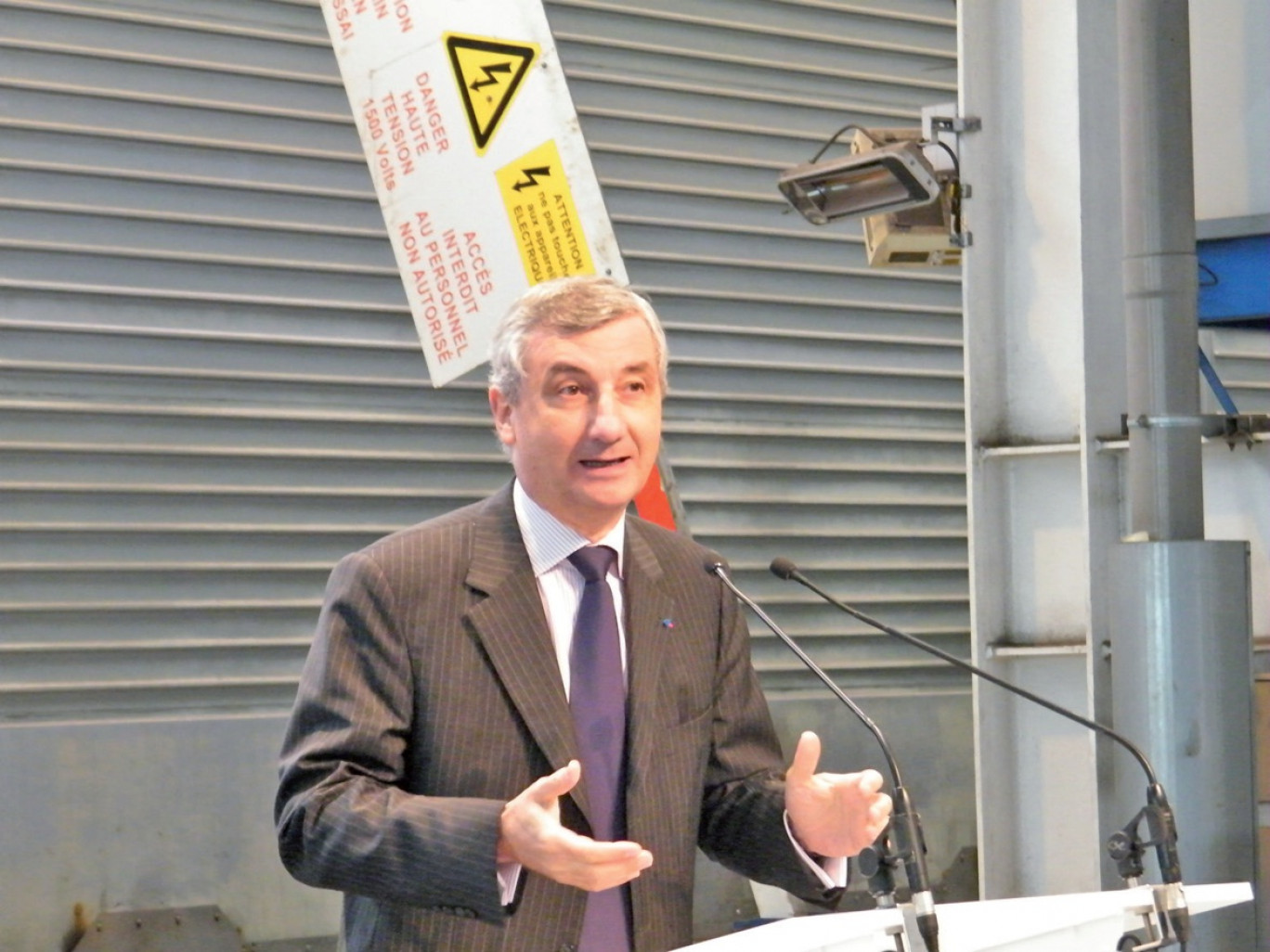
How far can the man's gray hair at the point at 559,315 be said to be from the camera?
2.21 metres

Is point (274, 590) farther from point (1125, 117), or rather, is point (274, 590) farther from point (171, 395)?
point (1125, 117)

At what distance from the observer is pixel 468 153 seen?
366 centimetres

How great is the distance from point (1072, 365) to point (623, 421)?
2.63m

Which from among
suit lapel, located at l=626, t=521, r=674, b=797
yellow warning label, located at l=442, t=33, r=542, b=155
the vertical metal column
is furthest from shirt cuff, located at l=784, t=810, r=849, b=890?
yellow warning label, located at l=442, t=33, r=542, b=155

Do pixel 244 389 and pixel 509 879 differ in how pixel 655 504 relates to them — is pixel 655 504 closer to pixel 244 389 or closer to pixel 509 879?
pixel 509 879

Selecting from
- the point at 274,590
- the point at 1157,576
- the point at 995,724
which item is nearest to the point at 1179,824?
Result: the point at 1157,576

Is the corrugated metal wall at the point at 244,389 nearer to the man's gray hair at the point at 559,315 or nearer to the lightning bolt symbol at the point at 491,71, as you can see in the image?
the lightning bolt symbol at the point at 491,71

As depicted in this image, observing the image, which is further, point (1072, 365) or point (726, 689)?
point (1072, 365)

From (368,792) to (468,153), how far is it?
2017 millimetres

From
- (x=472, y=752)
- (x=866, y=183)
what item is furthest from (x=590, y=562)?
(x=866, y=183)

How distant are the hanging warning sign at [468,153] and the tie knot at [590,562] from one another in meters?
1.43

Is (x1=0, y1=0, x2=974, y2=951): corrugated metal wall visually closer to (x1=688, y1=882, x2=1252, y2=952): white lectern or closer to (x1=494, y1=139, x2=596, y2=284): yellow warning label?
(x1=494, y1=139, x2=596, y2=284): yellow warning label

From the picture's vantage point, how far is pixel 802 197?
4.39 m

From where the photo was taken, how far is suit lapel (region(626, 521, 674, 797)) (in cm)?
218
